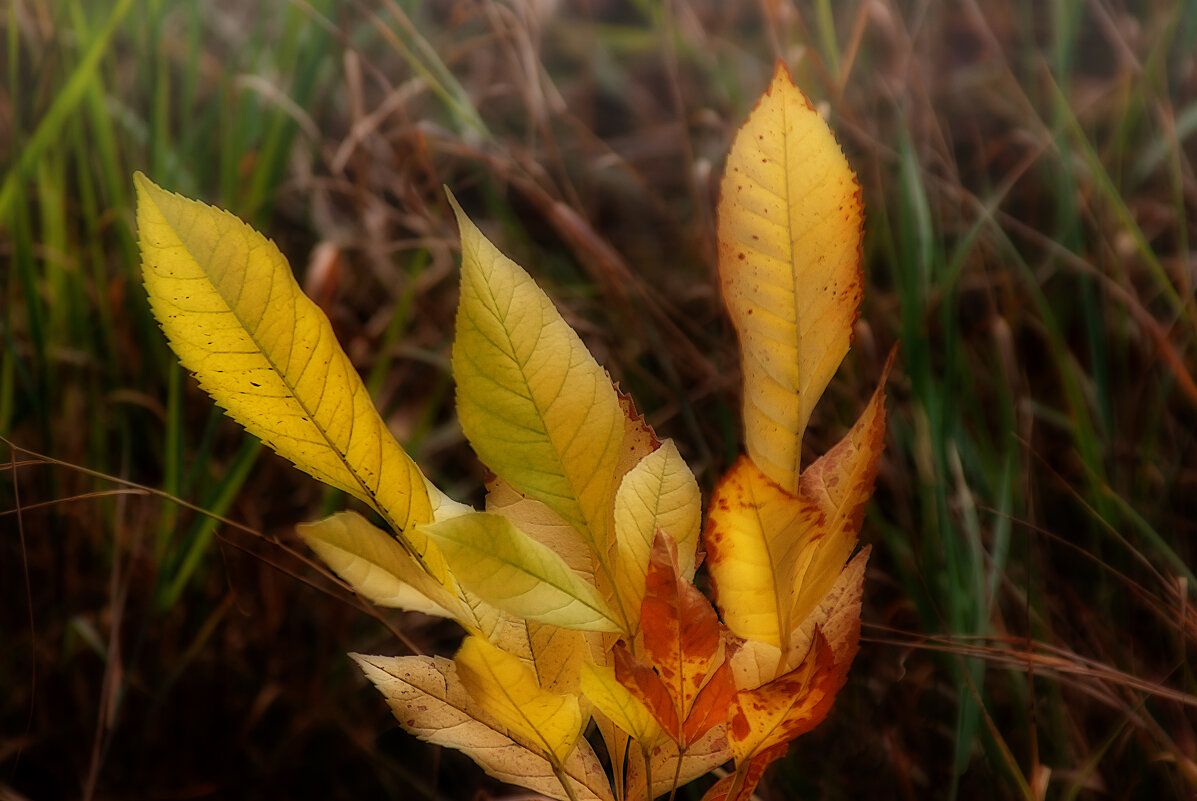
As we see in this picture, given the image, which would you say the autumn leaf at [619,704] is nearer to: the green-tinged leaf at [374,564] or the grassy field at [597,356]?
the green-tinged leaf at [374,564]

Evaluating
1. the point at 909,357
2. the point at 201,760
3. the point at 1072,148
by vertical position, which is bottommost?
the point at 201,760

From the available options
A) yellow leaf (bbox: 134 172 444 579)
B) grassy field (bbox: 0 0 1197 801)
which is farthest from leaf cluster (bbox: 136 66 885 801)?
grassy field (bbox: 0 0 1197 801)

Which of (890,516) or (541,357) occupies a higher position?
(541,357)

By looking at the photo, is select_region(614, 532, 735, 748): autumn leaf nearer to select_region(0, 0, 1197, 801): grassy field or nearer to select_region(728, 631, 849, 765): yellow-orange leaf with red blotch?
select_region(728, 631, 849, 765): yellow-orange leaf with red blotch

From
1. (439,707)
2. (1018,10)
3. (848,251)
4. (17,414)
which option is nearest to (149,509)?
(17,414)

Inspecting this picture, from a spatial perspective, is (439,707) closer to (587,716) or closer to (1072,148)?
(587,716)

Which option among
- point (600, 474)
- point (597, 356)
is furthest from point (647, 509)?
point (597, 356)

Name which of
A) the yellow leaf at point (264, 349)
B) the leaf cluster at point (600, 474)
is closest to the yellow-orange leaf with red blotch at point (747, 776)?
the leaf cluster at point (600, 474)
